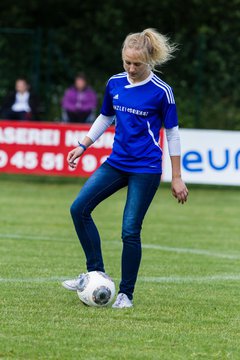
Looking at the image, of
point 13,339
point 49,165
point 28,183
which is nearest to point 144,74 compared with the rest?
point 13,339

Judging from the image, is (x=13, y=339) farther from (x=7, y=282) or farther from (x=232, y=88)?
(x=232, y=88)

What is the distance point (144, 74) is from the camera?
8195 millimetres

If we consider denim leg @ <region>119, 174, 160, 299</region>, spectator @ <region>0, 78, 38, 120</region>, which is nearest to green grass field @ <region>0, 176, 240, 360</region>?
denim leg @ <region>119, 174, 160, 299</region>

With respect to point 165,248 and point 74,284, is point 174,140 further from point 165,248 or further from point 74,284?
point 165,248

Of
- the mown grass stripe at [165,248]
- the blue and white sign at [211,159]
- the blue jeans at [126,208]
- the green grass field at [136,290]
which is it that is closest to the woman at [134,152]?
the blue jeans at [126,208]

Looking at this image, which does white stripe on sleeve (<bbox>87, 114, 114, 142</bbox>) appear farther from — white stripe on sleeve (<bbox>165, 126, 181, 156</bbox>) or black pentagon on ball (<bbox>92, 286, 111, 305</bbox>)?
black pentagon on ball (<bbox>92, 286, 111, 305</bbox>)

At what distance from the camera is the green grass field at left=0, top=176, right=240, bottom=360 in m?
6.85

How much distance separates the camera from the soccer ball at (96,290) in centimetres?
822

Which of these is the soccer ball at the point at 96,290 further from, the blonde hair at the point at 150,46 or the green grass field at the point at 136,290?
the blonde hair at the point at 150,46

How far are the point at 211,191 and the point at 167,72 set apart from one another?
3.28 meters

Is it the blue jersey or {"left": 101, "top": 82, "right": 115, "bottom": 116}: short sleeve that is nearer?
the blue jersey

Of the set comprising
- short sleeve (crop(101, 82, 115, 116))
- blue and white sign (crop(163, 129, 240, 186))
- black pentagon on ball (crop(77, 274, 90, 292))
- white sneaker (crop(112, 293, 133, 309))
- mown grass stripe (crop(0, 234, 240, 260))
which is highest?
short sleeve (crop(101, 82, 115, 116))

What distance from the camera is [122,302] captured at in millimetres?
8266

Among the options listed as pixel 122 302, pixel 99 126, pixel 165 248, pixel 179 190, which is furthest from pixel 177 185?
pixel 165 248
